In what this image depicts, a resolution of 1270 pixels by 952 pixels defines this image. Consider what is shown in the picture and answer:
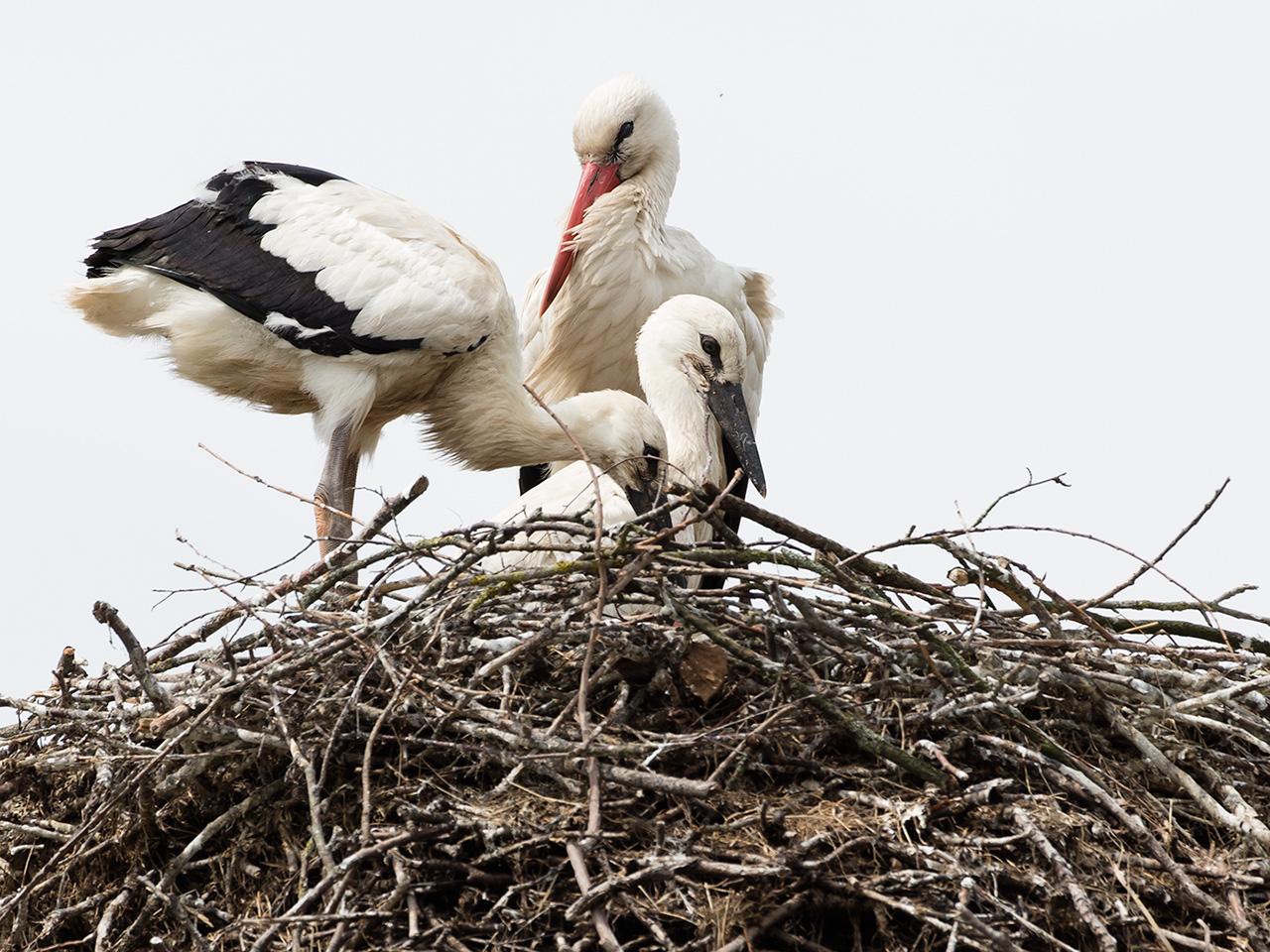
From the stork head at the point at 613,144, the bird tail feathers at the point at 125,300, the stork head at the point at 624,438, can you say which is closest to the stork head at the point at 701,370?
the stork head at the point at 624,438

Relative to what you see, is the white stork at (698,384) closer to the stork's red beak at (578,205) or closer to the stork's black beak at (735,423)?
the stork's black beak at (735,423)

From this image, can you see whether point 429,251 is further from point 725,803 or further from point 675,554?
point 725,803

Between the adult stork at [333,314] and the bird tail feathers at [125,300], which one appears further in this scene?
the bird tail feathers at [125,300]

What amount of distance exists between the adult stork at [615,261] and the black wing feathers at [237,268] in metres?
1.02

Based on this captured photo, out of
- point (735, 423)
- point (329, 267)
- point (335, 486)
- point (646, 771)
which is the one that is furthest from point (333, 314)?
point (646, 771)

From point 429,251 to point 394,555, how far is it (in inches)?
65.8

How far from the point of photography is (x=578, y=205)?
5.93 meters

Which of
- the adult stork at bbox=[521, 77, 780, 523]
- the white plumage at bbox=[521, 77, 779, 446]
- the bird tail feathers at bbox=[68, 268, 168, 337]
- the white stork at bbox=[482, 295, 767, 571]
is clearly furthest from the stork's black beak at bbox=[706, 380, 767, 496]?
the bird tail feathers at bbox=[68, 268, 168, 337]

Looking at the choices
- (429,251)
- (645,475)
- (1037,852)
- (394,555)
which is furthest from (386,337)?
(1037,852)

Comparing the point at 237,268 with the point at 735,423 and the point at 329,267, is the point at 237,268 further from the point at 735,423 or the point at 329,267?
the point at 735,423

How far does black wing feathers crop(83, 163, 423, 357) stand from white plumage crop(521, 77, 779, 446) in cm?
102

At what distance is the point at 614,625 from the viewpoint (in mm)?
3293

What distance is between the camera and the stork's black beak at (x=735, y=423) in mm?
5359

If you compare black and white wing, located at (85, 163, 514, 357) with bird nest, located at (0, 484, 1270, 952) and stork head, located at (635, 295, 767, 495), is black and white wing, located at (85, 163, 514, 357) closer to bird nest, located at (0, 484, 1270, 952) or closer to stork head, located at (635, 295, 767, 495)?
stork head, located at (635, 295, 767, 495)
